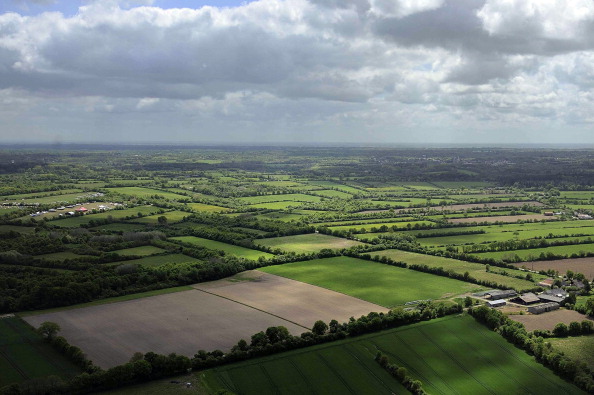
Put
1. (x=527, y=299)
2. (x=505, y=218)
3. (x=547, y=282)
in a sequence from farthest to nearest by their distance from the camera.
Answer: (x=505, y=218)
(x=547, y=282)
(x=527, y=299)

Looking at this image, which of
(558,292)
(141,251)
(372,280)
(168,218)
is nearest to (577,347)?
(558,292)

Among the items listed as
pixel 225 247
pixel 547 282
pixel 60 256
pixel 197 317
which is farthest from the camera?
pixel 225 247

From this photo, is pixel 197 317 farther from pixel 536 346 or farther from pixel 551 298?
pixel 551 298

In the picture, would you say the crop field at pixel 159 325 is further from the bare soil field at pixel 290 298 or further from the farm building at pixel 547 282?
the farm building at pixel 547 282

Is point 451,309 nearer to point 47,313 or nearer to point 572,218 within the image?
point 47,313

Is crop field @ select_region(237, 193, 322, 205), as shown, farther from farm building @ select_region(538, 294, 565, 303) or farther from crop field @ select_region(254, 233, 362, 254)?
farm building @ select_region(538, 294, 565, 303)

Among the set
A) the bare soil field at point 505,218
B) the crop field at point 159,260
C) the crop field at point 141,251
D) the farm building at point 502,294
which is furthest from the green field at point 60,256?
Answer: the bare soil field at point 505,218

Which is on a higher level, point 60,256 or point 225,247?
point 60,256
